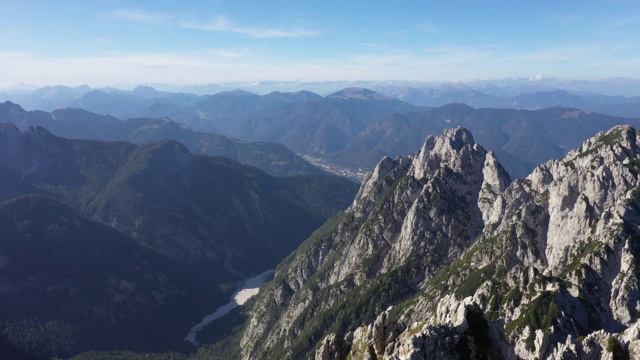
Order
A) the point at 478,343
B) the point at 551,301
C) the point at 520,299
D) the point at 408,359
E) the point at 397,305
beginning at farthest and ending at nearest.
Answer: the point at 397,305
the point at 520,299
the point at 551,301
the point at 478,343
the point at 408,359

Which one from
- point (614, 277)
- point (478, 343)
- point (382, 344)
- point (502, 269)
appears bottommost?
point (502, 269)

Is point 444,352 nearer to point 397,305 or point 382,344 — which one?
point 382,344

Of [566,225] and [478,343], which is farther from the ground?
[478,343]

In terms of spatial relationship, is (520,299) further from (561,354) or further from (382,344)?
(382,344)

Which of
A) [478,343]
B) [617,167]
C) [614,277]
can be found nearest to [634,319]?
[614,277]

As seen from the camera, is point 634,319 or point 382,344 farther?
point 634,319

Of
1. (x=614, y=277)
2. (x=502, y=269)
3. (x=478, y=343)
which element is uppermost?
(x=478, y=343)

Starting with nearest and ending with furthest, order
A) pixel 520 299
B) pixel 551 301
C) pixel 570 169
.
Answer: pixel 551 301 < pixel 520 299 < pixel 570 169

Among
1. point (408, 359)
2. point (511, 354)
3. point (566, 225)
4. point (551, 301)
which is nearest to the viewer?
point (408, 359)

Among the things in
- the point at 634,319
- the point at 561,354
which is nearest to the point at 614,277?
the point at 634,319
